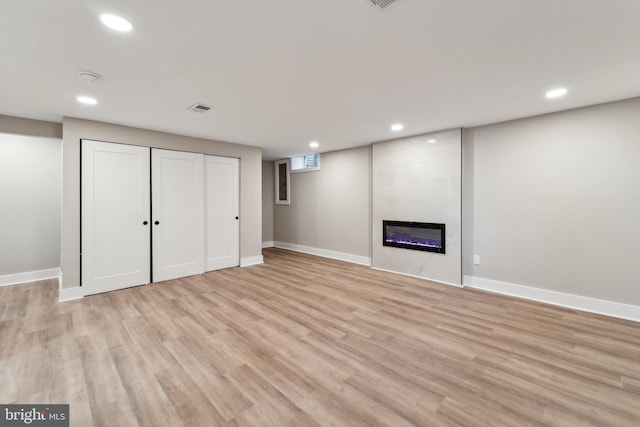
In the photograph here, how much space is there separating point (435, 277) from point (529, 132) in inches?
101

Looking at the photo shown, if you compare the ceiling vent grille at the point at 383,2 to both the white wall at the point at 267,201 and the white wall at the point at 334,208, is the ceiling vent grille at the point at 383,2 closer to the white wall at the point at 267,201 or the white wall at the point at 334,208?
the white wall at the point at 334,208

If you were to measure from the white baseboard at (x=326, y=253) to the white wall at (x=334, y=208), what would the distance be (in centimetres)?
2

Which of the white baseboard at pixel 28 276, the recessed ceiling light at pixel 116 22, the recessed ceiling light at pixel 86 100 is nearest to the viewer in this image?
the recessed ceiling light at pixel 116 22

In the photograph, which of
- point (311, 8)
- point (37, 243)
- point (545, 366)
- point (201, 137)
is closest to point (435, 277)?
point (545, 366)

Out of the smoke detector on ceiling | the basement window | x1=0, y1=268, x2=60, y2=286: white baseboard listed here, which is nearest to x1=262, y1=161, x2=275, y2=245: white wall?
the basement window

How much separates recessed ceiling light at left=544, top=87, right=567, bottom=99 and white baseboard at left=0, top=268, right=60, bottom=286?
306 inches

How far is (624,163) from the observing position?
9.95ft

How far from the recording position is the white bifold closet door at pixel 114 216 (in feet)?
12.2

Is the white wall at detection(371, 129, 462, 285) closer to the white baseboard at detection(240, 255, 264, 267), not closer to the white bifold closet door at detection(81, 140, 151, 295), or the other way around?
the white baseboard at detection(240, 255, 264, 267)

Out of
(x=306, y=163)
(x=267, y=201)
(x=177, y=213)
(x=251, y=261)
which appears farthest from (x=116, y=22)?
(x=267, y=201)

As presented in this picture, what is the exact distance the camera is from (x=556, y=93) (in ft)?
9.30

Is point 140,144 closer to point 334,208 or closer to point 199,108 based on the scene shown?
point 199,108

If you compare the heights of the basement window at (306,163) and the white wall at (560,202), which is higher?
the basement window at (306,163)

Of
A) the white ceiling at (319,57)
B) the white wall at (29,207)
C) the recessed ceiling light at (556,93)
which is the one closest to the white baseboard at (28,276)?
the white wall at (29,207)
